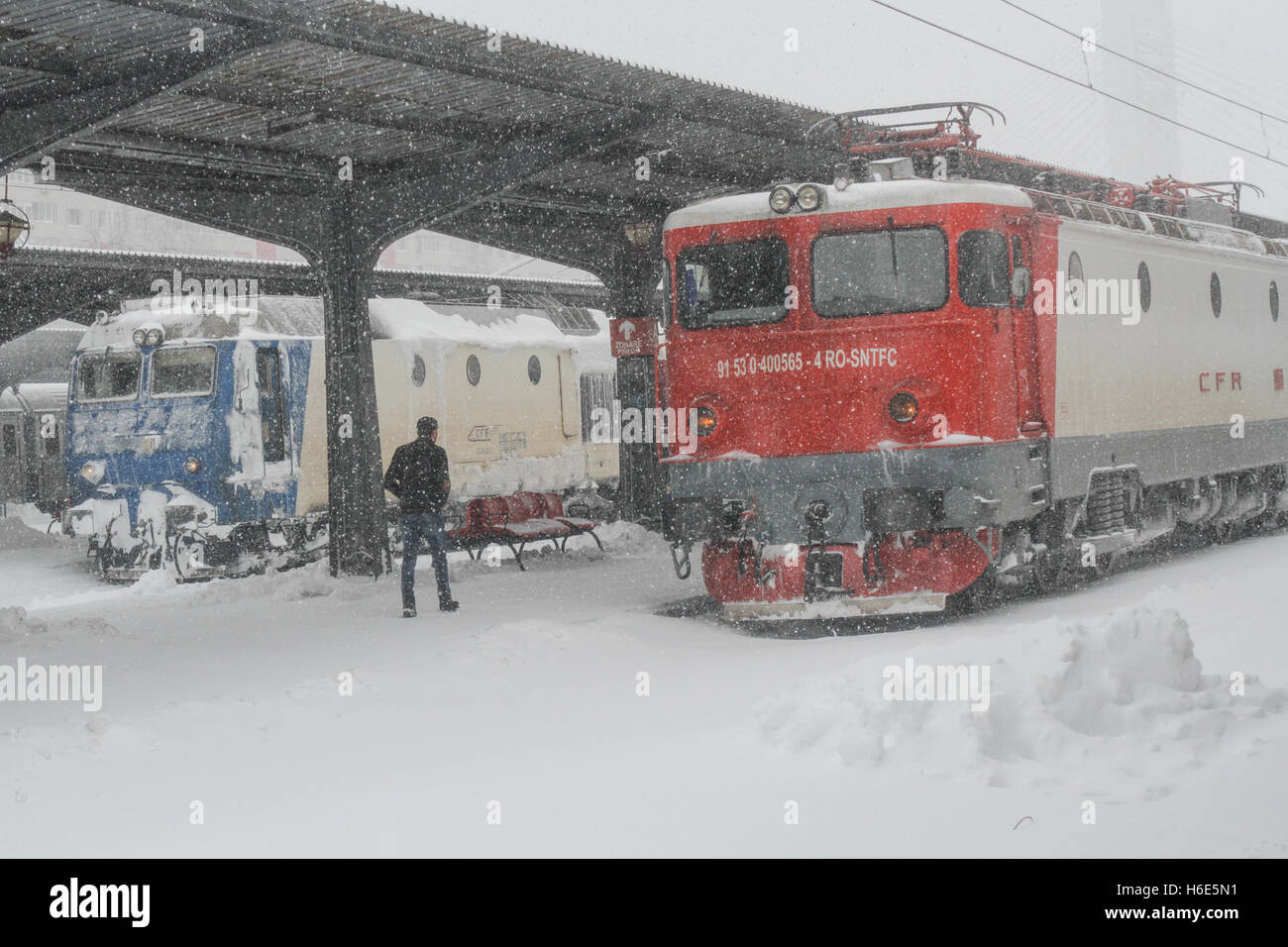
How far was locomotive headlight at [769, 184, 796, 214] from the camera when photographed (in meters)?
12.0

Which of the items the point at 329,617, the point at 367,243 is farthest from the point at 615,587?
the point at 367,243

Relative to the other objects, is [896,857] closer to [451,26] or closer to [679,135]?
[451,26]

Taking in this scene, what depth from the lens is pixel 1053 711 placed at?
7098mm

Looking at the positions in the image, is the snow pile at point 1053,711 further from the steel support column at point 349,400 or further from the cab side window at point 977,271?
the steel support column at point 349,400

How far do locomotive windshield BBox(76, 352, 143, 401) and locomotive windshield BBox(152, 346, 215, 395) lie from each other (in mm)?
320

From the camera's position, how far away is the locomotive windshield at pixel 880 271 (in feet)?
38.2

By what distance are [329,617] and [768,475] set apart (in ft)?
12.7

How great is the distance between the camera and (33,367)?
104 ft

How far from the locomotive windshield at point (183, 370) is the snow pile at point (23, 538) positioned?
339 inches

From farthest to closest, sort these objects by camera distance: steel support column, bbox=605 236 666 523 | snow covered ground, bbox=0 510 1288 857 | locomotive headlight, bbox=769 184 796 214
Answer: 1. steel support column, bbox=605 236 666 523
2. locomotive headlight, bbox=769 184 796 214
3. snow covered ground, bbox=0 510 1288 857

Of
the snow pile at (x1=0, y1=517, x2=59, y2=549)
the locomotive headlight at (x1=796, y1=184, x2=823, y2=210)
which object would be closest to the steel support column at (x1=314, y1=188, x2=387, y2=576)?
the locomotive headlight at (x1=796, y1=184, x2=823, y2=210)

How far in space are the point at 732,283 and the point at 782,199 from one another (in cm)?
78

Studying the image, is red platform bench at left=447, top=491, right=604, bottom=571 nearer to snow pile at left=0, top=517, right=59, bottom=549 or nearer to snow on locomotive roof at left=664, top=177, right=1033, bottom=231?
snow on locomotive roof at left=664, top=177, right=1033, bottom=231
